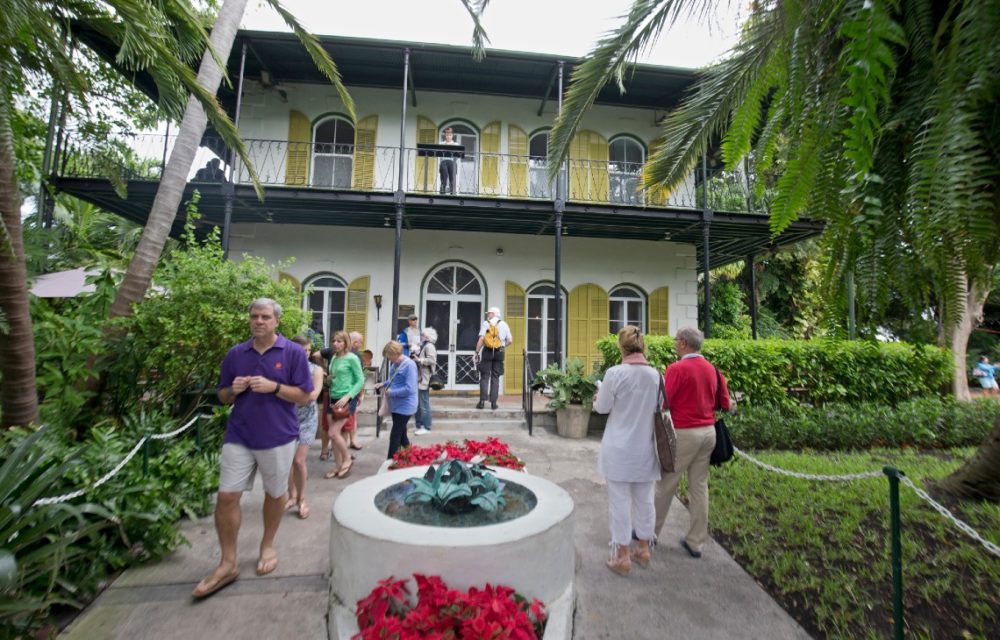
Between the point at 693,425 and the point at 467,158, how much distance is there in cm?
928

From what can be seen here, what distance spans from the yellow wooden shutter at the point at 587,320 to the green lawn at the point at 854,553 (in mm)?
5753

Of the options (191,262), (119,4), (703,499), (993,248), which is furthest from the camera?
(191,262)

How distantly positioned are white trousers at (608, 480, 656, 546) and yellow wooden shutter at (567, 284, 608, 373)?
25.0 ft

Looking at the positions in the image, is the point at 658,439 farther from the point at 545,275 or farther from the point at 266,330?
the point at 545,275

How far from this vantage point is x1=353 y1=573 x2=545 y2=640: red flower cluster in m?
1.70

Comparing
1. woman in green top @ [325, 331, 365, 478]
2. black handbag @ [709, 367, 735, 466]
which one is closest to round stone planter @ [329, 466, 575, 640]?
black handbag @ [709, 367, 735, 466]

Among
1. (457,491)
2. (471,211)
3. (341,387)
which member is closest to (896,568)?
(457,491)

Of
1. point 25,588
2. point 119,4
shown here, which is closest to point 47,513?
point 25,588

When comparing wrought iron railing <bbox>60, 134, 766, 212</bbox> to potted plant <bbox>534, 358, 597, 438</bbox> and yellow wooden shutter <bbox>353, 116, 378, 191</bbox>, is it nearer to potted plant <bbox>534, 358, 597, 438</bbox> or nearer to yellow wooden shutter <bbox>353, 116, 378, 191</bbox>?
yellow wooden shutter <bbox>353, 116, 378, 191</bbox>

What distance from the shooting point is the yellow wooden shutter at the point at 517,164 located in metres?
10.7

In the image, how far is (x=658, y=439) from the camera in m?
3.01

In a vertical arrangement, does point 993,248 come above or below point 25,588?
above

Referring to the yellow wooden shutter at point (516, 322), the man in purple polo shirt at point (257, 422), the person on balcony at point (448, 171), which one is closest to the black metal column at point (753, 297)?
the yellow wooden shutter at point (516, 322)

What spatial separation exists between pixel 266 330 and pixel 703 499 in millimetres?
3503
